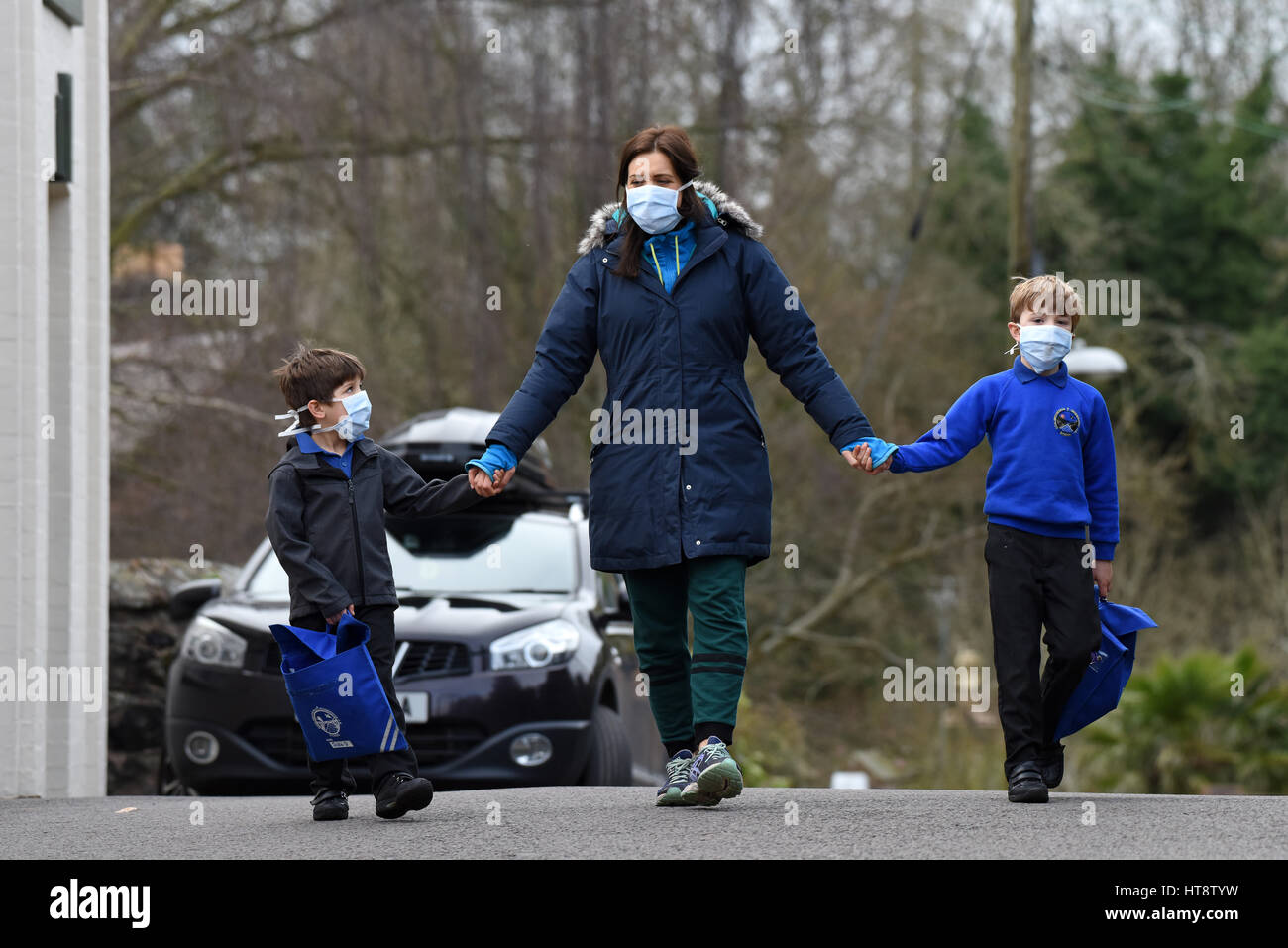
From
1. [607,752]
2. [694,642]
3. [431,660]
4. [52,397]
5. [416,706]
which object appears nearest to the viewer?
[694,642]

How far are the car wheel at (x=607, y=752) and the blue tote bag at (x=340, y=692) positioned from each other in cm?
225

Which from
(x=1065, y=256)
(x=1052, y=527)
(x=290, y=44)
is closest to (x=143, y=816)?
(x=1052, y=527)

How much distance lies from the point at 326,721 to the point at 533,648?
91.5 inches

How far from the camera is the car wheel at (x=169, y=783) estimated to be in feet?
27.9

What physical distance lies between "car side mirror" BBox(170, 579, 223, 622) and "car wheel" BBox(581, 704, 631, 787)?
1.88 meters

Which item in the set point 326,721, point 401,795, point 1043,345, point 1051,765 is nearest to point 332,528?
point 326,721

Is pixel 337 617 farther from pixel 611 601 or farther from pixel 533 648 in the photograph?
pixel 611 601

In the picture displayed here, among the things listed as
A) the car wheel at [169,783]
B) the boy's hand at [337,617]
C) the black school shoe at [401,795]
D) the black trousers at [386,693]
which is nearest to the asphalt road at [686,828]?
the black school shoe at [401,795]

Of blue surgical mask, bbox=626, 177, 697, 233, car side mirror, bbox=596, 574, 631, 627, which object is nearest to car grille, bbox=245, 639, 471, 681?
car side mirror, bbox=596, 574, 631, 627

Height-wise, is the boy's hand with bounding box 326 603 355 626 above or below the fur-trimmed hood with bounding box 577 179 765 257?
below

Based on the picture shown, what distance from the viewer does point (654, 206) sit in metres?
6.28

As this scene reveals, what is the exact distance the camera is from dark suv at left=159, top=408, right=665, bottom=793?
8180 mm

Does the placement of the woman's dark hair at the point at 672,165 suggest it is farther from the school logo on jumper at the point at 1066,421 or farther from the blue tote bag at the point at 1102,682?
the blue tote bag at the point at 1102,682

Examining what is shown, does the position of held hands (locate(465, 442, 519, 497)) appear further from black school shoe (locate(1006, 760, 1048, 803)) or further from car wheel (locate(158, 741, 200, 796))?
car wheel (locate(158, 741, 200, 796))
